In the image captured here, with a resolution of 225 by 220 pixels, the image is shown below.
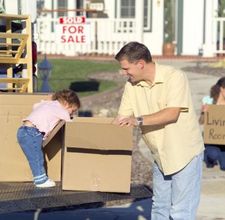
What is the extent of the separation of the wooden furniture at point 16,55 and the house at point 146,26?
1504cm

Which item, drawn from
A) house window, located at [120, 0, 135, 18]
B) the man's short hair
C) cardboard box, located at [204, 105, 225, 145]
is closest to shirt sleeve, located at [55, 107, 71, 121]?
the man's short hair

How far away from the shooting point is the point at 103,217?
7.17 metres

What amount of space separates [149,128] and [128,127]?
38cm

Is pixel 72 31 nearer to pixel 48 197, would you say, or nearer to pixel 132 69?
pixel 132 69

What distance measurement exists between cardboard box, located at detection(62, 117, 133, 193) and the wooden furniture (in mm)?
1909

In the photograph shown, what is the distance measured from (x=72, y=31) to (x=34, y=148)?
7115mm

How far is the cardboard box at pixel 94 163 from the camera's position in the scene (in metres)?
4.84

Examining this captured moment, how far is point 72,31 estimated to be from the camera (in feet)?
40.8

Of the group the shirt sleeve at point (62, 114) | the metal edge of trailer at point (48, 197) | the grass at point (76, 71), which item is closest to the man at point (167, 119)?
the metal edge of trailer at point (48, 197)

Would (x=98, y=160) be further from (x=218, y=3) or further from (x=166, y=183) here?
(x=218, y=3)

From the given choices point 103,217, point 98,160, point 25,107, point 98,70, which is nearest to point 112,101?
point 98,70

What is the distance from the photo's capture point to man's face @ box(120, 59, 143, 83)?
497 centimetres

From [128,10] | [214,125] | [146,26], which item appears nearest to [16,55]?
[214,125]

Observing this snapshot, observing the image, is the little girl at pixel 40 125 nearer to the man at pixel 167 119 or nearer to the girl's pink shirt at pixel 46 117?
the girl's pink shirt at pixel 46 117
